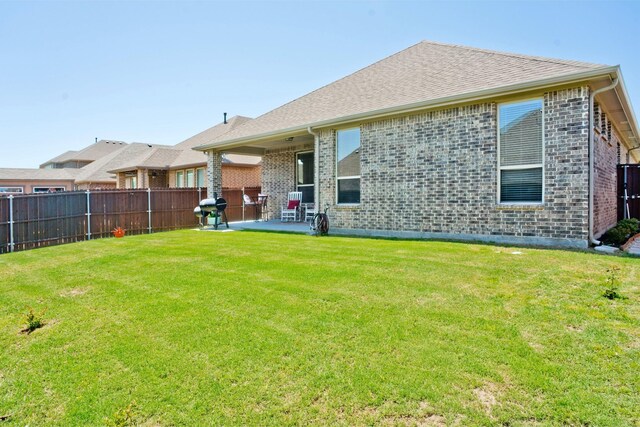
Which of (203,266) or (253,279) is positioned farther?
(203,266)

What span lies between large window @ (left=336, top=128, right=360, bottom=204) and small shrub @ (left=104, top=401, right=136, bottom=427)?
8.52 m

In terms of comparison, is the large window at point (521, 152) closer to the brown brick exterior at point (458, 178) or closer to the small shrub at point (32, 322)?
the brown brick exterior at point (458, 178)

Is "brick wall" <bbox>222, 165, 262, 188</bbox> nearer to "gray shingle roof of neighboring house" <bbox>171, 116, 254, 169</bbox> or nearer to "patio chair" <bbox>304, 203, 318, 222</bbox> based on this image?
"gray shingle roof of neighboring house" <bbox>171, 116, 254, 169</bbox>

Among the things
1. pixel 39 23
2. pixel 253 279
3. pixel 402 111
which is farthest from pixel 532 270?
pixel 39 23

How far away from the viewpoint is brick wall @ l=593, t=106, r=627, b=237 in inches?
321

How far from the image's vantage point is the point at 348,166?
10766 millimetres

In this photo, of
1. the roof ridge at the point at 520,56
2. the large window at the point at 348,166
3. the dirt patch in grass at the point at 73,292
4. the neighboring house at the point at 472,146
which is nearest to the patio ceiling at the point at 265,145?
the neighboring house at the point at 472,146

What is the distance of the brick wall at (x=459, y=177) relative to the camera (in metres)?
7.09

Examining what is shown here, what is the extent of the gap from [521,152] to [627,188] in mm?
6784

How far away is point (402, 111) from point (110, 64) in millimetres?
11756

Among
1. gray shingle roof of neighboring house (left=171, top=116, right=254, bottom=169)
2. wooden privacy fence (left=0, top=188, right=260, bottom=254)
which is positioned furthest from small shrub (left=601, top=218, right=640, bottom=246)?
gray shingle roof of neighboring house (left=171, top=116, right=254, bottom=169)

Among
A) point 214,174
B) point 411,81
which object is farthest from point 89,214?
point 411,81

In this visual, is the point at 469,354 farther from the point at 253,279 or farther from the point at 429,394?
the point at 253,279

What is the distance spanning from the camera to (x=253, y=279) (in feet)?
18.3
